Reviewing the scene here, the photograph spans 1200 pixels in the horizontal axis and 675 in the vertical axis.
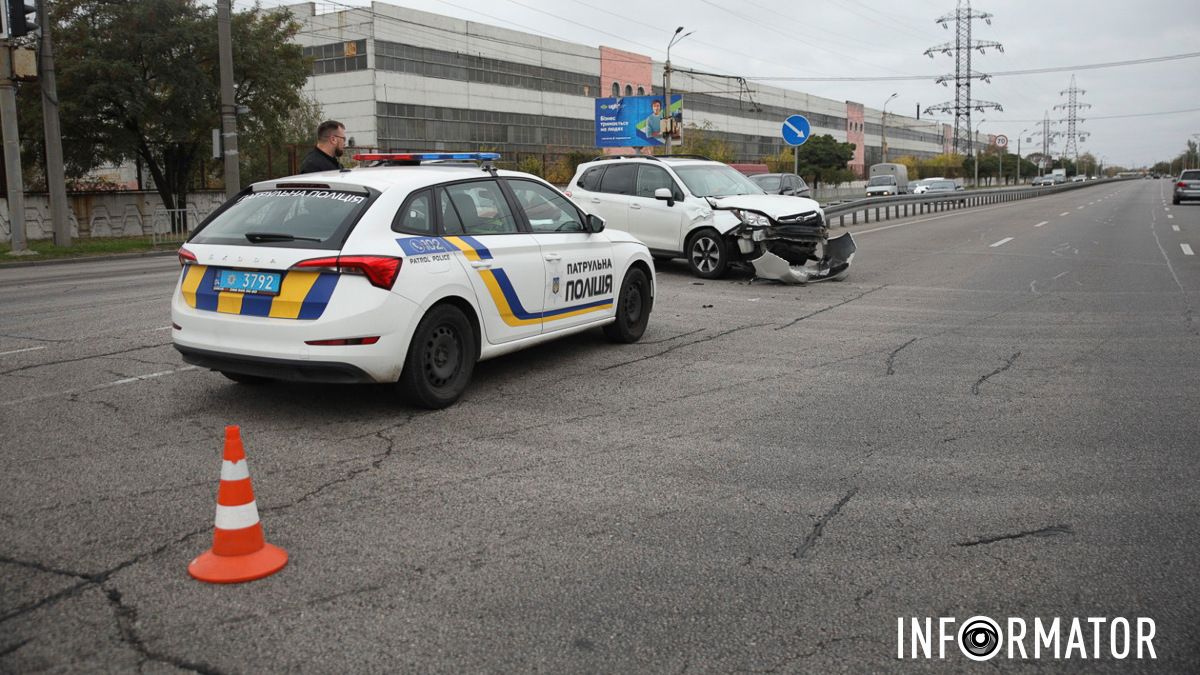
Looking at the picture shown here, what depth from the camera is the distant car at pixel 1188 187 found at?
46.0 meters

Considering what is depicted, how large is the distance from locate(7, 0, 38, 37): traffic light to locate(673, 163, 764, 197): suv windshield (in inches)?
467

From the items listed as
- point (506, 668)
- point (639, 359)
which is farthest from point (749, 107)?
point (506, 668)

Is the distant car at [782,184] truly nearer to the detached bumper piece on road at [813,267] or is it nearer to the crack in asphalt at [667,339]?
the detached bumper piece on road at [813,267]

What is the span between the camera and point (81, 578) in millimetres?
3828

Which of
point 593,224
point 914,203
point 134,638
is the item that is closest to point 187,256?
point 593,224

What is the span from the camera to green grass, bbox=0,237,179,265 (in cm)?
2073

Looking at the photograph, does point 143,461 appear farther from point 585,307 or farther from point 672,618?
point 585,307

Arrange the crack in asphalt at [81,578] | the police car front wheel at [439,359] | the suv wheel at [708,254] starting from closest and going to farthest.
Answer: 1. the crack in asphalt at [81,578]
2. the police car front wheel at [439,359]
3. the suv wheel at [708,254]

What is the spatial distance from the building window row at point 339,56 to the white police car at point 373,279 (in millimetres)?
49881

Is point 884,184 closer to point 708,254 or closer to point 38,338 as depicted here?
point 708,254

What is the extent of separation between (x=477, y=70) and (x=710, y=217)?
49.1 metres

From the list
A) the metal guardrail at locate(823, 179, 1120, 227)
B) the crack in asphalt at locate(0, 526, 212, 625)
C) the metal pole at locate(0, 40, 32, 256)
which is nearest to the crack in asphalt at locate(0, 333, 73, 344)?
the crack in asphalt at locate(0, 526, 212, 625)

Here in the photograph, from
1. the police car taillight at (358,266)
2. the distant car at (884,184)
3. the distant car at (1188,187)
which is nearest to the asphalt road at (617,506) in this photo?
the police car taillight at (358,266)

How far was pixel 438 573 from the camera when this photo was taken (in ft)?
12.9
